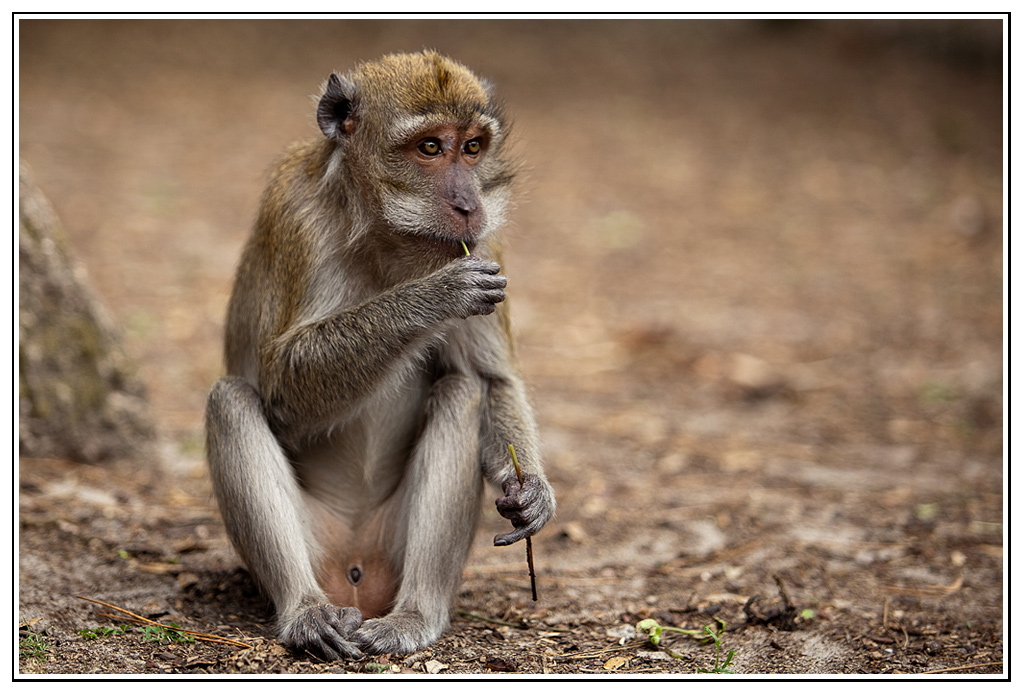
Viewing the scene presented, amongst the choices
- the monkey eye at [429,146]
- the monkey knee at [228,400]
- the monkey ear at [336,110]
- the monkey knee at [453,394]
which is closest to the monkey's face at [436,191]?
the monkey eye at [429,146]

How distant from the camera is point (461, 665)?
4641mm

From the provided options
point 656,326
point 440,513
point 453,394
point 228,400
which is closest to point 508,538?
point 440,513

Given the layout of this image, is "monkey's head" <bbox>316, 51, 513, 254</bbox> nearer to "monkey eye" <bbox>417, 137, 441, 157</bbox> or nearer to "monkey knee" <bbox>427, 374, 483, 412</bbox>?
"monkey eye" <bbox>417, 137, 441, 157</bbox>

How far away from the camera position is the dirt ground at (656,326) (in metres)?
5.34

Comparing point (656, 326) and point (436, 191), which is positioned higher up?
point (436, 191)

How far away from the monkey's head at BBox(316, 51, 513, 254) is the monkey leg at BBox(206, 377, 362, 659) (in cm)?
119

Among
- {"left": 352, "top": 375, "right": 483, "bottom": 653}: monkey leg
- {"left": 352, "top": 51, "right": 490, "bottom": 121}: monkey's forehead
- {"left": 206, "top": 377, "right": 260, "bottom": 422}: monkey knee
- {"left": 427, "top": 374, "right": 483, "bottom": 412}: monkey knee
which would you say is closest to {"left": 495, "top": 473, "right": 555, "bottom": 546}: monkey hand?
{"left": 352, "top": 375, "right": 483, "bottom": 653}: monkey leg

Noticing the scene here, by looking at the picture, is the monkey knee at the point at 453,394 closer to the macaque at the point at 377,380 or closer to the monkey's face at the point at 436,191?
the macaque at the point at 377,380

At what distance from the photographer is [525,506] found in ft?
15.6

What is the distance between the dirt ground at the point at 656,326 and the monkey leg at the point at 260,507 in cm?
27

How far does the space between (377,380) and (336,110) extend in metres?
1.35

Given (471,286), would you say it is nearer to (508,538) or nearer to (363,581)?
(508,538)

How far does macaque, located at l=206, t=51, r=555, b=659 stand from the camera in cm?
474

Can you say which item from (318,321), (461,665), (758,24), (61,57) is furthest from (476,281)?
(758,24)
